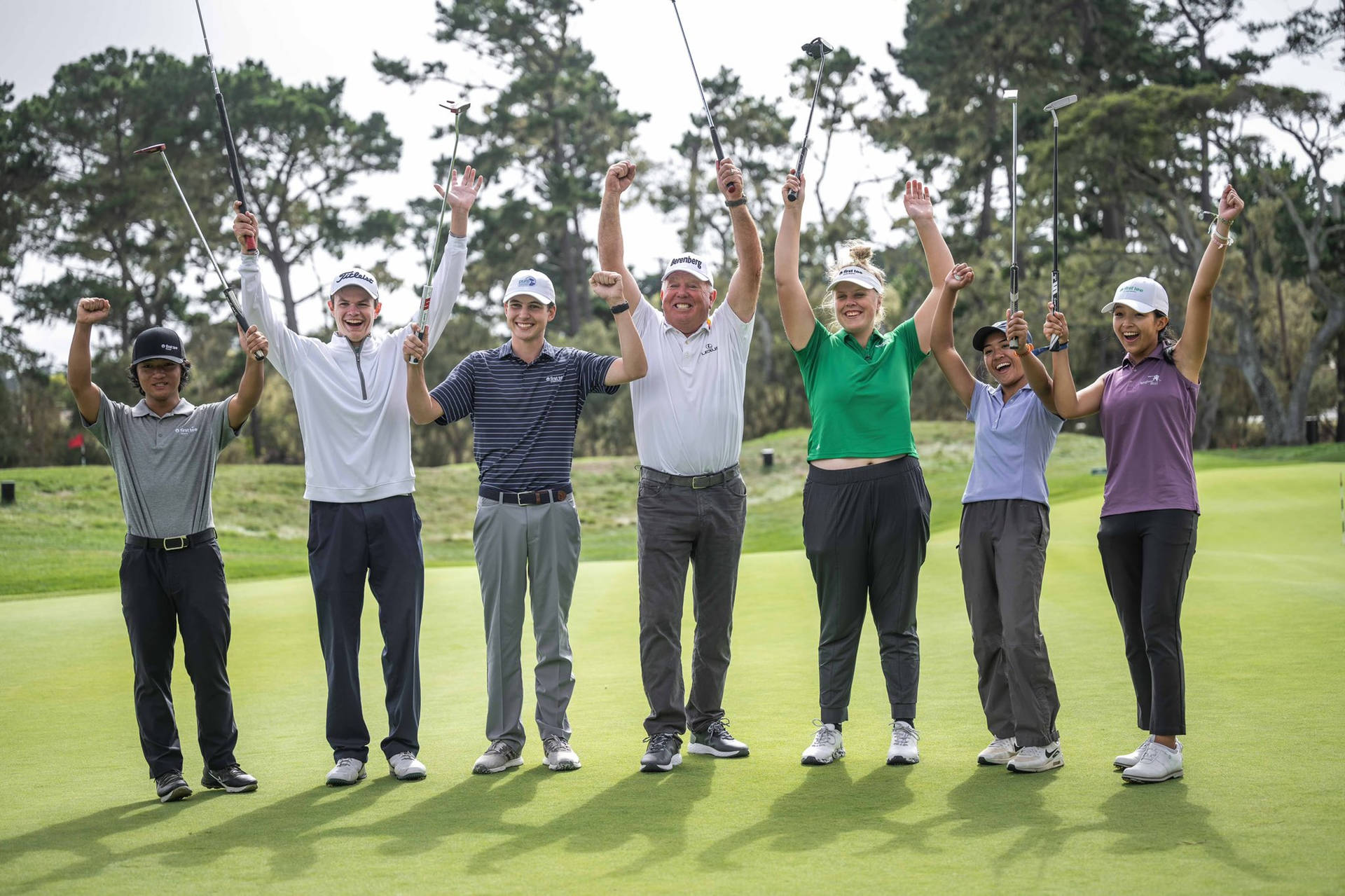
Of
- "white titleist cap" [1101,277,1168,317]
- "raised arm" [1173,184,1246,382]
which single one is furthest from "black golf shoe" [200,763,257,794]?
"raised arm" [1173,184,1246,382]

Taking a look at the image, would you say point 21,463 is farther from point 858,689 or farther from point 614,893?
point 614,893

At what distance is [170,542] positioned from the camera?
5.44m

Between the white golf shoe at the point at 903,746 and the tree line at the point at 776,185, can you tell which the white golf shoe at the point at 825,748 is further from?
the tree line at the point at 776,185

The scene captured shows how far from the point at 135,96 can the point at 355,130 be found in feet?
20.9

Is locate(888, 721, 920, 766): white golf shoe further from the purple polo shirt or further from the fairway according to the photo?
the purple polo shirt

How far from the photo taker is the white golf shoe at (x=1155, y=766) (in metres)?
4.85

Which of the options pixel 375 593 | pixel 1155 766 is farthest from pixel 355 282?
pixel 1155 766

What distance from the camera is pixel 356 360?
570cm

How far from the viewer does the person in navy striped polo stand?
577 centimetres

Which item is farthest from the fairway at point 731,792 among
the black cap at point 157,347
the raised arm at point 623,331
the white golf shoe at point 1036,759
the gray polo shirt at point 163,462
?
the black cap at point 157,347

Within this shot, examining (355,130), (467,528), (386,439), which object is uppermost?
(355,130)

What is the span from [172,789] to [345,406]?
1.63 metres

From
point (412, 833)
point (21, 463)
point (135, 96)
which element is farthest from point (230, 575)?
point (135, 96)

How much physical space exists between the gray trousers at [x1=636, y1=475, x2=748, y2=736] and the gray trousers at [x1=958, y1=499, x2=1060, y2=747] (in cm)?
99
